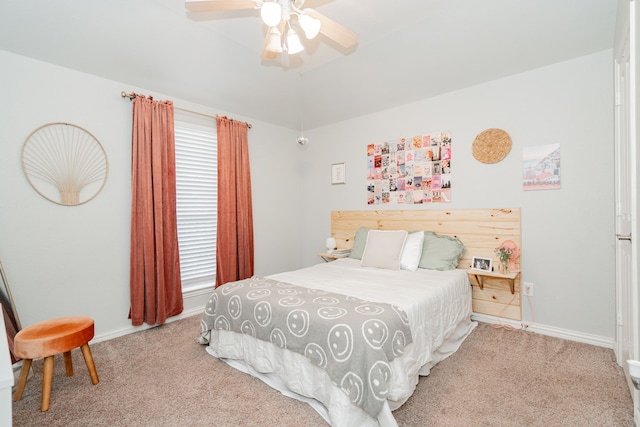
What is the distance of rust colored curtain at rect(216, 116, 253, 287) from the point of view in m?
3.53

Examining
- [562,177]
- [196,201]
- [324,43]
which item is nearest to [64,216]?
[196,201]

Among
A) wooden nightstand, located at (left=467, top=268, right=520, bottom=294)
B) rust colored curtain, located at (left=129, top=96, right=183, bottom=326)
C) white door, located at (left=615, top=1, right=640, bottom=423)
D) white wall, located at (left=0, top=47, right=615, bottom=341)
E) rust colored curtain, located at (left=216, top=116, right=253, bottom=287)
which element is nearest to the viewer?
white door, located at (left=615, top=1, right=640, bottom=423)

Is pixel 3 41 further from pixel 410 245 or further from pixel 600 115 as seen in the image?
pixel 600 115

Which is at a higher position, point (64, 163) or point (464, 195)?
point (64, 163)

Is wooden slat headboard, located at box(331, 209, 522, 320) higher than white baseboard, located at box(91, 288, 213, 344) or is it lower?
Result: higher

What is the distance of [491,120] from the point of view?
2998 mm

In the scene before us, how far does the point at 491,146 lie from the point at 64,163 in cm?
392

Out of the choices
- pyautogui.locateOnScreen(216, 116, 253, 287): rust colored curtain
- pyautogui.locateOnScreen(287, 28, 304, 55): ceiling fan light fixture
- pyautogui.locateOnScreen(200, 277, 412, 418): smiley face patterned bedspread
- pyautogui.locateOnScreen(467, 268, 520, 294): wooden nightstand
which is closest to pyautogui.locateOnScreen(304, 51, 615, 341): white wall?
pyautogui.locateOnScreen(467, 268, 520, 294): wooden nightstand

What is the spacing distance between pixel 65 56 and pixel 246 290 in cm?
242

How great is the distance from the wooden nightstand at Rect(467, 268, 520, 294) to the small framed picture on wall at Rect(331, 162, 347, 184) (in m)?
2.00

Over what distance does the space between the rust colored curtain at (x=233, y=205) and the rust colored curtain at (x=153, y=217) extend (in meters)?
0.54

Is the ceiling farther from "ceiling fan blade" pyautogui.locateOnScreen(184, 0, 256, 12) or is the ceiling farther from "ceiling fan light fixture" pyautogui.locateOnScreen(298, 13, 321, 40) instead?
"ceiling fan blade" pyautogui.locateOnScreen(184, 0, 256, 12)

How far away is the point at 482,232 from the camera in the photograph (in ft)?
9.99

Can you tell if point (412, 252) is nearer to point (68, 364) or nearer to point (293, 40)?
point (293, 40)
